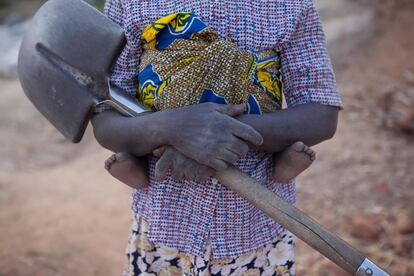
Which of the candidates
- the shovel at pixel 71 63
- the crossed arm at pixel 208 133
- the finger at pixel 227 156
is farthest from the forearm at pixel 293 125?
the shovel at pixel 71 63

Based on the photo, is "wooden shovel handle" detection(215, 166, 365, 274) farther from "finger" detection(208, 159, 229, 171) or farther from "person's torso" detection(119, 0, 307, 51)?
"person's torso" detection(119, 0, 307, 51)

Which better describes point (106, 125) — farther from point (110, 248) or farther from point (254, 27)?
point (110, 248)

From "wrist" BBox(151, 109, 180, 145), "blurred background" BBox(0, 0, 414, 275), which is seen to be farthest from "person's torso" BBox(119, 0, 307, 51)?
"blurred background" BBox(0, 0, 414, 275)

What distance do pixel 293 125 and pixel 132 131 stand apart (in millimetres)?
384

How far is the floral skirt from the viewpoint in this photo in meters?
1.66

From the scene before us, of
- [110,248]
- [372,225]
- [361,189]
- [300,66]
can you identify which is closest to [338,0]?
[361,189]

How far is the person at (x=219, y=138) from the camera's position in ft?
4.83

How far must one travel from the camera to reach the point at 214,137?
1442mm

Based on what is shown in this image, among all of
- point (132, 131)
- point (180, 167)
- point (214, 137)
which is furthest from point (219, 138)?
point (132, 131)

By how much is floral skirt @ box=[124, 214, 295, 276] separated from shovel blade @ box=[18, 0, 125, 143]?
13.4 inches

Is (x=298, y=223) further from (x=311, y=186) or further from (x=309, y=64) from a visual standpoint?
(x=311, y=186)

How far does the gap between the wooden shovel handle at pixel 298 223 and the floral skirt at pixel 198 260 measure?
235 mm

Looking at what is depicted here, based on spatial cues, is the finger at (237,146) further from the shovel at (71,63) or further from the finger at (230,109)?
the shovel at (71,63)

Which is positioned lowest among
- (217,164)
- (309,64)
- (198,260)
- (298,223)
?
(198,260)
